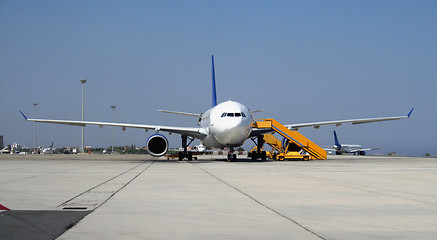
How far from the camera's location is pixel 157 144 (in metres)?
31.8

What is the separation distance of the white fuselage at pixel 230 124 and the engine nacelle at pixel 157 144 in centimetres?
314

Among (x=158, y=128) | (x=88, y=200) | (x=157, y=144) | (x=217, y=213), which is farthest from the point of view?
(x=158, y=128)

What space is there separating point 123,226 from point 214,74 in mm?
42506

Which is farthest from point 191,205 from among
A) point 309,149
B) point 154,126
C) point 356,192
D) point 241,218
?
point 309,149

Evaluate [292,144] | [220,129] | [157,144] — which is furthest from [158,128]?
[292,144]

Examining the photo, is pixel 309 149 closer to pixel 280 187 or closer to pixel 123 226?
pixel 280 187

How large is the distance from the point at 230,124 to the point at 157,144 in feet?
18.2

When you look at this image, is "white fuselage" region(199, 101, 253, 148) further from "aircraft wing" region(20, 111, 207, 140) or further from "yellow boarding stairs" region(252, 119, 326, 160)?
"yellow boarding stairs" region(252, 119, 326, 160)

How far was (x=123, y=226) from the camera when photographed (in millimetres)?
6375

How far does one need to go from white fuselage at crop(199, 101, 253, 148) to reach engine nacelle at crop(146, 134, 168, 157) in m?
3.14

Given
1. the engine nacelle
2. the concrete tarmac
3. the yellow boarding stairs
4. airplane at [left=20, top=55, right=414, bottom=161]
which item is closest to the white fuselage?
airplane at [left=20, top=55, right=414, bottom=161]

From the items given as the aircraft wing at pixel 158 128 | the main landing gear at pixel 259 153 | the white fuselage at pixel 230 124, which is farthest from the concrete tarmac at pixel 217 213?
the main landing gear at pixel 259 153

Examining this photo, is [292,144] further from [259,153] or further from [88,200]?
[88,200]

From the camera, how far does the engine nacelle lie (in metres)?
31.5
